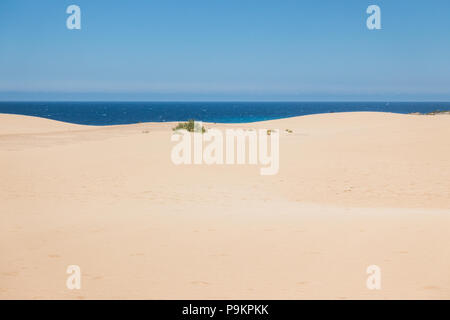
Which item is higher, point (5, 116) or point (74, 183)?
point (5, 116)

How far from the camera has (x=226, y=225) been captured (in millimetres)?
6953

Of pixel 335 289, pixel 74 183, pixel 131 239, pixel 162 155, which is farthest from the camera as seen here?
pixel 162 155

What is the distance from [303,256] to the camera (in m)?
5.36

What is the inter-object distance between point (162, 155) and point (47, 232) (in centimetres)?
832

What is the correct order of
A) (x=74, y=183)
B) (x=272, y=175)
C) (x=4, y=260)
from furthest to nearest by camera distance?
(x=272, y=175), (x=74, y=183), (x=4, y=260)

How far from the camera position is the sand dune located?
180 inches

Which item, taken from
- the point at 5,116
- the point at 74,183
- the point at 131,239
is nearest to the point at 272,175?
the point at 74,183

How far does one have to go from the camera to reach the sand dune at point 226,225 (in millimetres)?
4582

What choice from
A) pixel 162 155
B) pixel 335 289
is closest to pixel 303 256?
pixel 335 289

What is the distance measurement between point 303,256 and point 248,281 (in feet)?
3.60

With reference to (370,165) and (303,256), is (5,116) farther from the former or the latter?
(303,256)

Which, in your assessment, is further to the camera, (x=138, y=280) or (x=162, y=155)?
(x=162, y=155)
